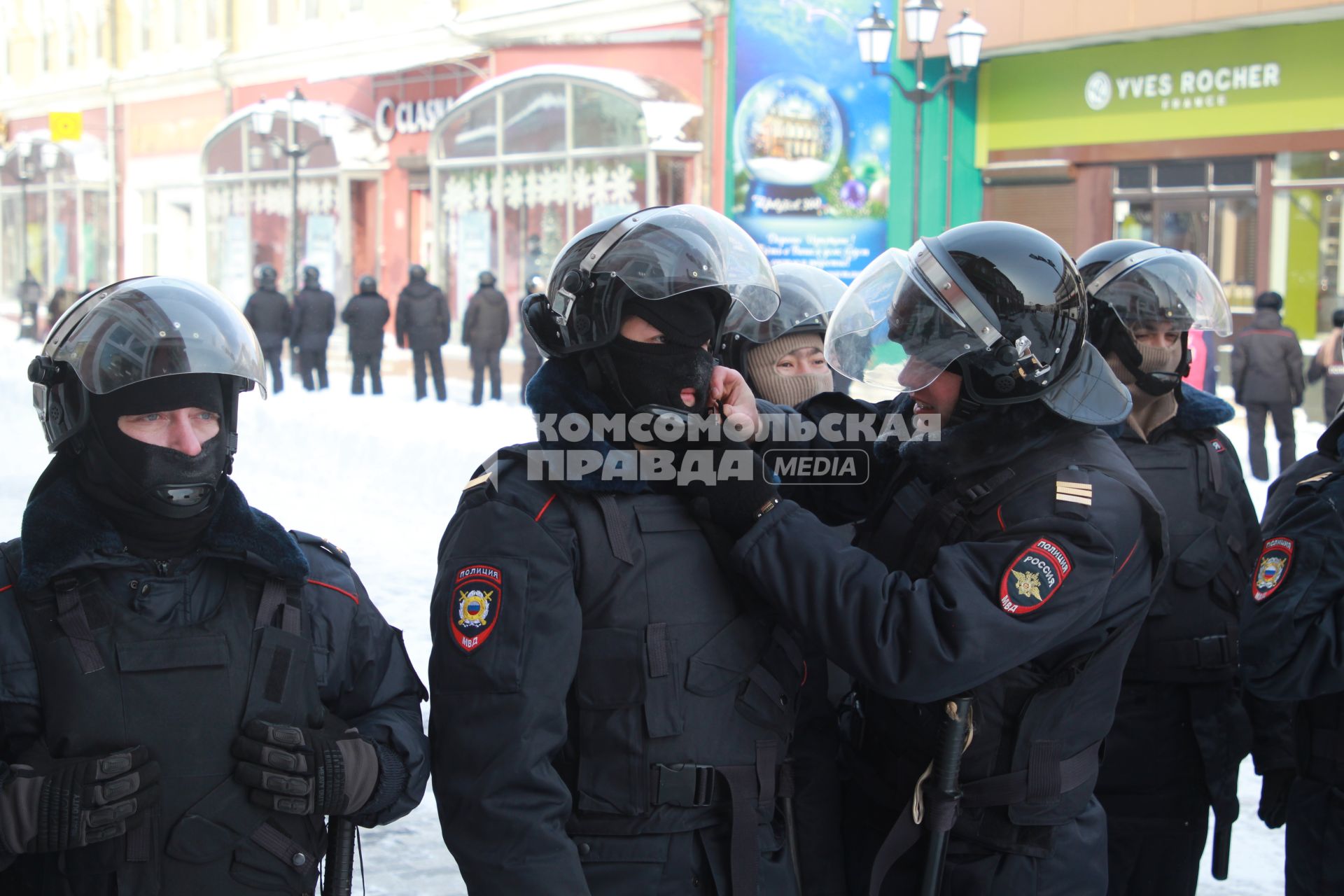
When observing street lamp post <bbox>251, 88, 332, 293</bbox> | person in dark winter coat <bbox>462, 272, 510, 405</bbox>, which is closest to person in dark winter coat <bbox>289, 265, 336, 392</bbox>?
street lamp post <bbox>251, 88, 332, 293</bbox>

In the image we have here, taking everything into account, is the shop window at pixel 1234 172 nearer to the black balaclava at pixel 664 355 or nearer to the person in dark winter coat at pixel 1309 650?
the person in dark winter coat at pixel 1309 650

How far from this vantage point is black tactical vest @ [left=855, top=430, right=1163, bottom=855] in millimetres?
2363

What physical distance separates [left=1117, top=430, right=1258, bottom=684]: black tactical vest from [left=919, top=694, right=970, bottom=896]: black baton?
1.14 metres

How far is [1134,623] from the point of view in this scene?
245 cm

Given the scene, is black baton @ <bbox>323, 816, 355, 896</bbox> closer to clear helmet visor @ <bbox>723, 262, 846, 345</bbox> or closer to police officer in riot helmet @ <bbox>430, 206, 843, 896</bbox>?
police officer in riot helmet @ <bbox>430, 206, 843, 896</bbox>

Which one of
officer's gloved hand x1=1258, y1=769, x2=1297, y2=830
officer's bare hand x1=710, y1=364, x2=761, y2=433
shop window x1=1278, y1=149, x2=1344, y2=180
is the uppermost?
shop window x1=1278, y1=149, x2=1344, y2=180

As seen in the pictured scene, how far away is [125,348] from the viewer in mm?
2201

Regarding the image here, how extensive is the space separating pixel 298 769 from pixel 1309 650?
1.96 m

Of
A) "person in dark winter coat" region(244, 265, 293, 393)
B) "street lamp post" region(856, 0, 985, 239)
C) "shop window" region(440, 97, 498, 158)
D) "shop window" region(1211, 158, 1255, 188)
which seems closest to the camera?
"street lamp post" region(856, 0, 985, 239)

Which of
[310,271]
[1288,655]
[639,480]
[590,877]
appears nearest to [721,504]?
[639,480]

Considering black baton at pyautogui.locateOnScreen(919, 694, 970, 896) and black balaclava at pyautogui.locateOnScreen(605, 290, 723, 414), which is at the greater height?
black balaclava at pyautogui.locateOnScreen(605, 290, 723, 414)

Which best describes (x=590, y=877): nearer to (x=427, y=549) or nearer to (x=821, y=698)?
(x=821, y=698)

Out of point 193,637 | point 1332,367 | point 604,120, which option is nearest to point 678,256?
point 193,637

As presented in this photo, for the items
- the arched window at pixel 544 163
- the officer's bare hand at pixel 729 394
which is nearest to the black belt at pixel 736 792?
the officer's bare hand at pixel 729 394
